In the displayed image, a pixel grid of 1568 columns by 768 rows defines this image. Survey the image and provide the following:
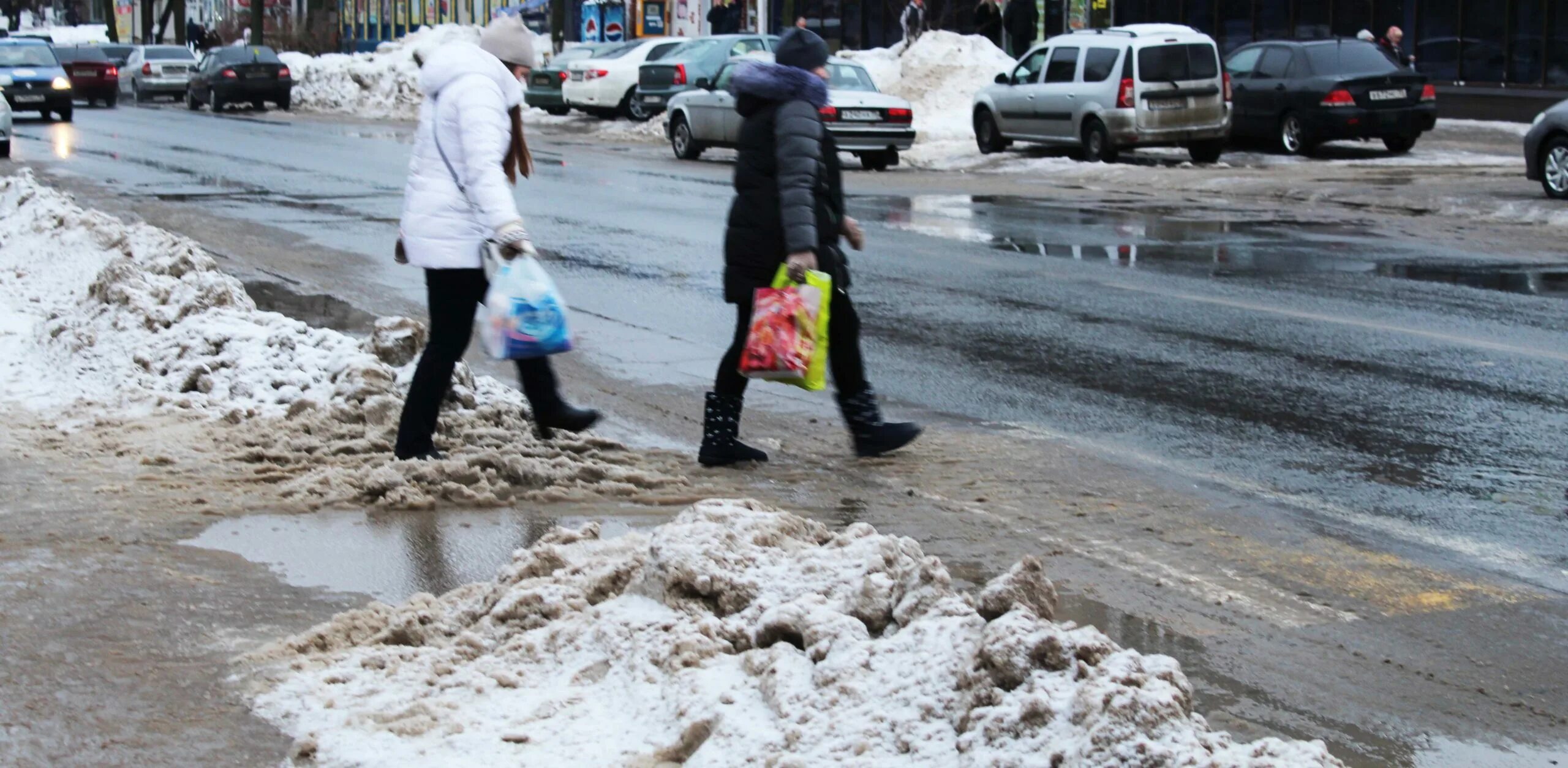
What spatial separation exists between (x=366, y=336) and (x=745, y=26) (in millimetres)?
39823

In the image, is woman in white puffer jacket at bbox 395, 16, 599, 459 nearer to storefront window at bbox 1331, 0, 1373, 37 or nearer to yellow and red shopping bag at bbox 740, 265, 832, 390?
yellow and red shopping bag at bbox 740, 265, 832, 390

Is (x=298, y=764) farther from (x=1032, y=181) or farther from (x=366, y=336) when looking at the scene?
(x=1032, y=181)

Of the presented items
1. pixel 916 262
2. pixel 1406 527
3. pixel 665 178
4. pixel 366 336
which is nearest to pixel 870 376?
pixel 366 336

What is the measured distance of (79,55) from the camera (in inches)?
1694

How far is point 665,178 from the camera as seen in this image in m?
21.7

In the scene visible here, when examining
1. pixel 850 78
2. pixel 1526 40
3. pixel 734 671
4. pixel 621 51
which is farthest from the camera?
pixel 621 51

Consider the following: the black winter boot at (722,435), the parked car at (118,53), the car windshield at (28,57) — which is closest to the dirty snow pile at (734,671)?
the black winter boot at (722,435)

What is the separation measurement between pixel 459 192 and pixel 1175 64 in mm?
19126

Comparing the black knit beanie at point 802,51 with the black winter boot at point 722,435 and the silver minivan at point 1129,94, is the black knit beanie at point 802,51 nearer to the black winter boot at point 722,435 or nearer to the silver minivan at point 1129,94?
the black winter boot at point 722,435

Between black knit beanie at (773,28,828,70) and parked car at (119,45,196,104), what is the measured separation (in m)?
45.3

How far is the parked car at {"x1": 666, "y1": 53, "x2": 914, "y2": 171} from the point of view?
24016 millimetres

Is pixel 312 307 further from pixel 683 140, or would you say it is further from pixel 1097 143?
pixel 683 140

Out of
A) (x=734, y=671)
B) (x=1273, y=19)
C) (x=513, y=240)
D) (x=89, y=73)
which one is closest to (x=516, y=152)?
(x=513, y=240)

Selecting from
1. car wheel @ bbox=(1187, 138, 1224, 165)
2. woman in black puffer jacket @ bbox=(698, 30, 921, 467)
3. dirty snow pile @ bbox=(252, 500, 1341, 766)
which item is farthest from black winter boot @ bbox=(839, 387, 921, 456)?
car wheel @ bbox=(1187, 138, 1224, 165)
